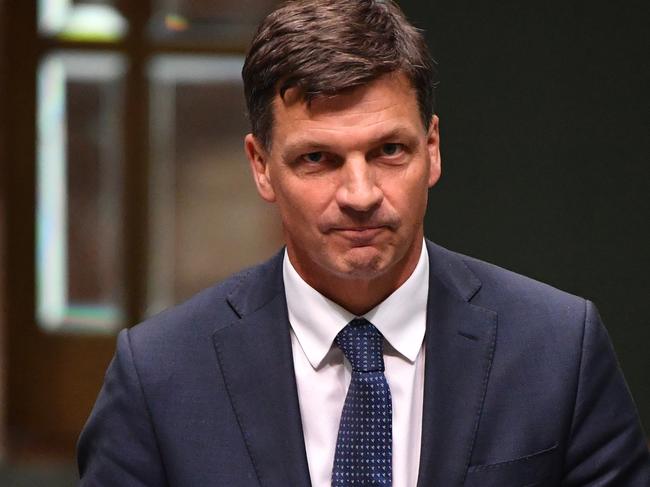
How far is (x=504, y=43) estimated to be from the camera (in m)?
4.39

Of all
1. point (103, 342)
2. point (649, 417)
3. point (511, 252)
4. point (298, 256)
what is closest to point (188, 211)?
point (103, 342)

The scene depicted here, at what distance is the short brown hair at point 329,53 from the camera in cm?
192

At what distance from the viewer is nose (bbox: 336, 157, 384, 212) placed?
188 centimetres

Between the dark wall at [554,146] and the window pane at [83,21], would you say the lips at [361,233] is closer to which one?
the dark wall at [554,146]

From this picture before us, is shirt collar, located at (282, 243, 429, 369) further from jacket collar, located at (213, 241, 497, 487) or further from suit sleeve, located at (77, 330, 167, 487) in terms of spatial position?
suit sleeve, located at (77, 330, 167, 487)

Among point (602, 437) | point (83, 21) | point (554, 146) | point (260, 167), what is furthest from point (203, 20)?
point (602, 437)

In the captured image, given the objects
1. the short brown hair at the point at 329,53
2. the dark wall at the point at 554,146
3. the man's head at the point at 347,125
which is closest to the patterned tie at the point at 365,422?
the man's head at the point at 347,125

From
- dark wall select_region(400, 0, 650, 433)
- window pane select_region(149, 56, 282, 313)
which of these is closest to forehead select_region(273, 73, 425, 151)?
dark wall select_region(400, 0, 650, 433)

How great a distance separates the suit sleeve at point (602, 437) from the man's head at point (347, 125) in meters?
0.38

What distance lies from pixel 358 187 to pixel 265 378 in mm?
386

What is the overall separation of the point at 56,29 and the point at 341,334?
139 inches

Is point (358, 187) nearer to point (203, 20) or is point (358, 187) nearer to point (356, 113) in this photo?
point (356, 113)

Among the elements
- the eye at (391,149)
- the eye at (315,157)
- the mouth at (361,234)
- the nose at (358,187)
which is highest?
the eye at (391,149)

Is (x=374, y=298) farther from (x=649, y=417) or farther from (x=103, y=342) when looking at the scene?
(x=103, y=342)
